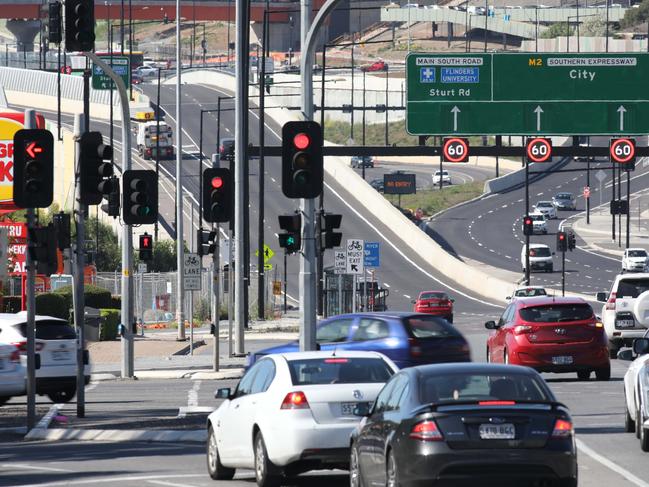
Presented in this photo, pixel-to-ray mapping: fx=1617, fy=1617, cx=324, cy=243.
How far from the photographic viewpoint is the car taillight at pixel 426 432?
13.3 meters

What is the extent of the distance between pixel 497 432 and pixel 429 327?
13.8 metres

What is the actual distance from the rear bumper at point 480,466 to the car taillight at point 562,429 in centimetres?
17

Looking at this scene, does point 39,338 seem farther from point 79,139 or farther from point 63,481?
point 63,481

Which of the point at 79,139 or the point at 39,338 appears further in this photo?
the point at 39,338

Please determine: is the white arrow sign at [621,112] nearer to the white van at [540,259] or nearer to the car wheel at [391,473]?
the white van at [540,259]

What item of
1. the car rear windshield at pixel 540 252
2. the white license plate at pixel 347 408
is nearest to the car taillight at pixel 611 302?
the white license plate at pixel 347 408

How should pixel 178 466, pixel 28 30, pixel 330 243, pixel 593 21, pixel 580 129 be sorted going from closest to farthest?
1. pixel 178 466
2. pixel 330 243
3. pixel 580 129
4. pixel 28 30
5. pixel 593 21

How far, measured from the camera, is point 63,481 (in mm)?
17328

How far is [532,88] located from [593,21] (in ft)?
485

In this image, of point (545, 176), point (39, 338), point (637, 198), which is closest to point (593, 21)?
point (545, 176)

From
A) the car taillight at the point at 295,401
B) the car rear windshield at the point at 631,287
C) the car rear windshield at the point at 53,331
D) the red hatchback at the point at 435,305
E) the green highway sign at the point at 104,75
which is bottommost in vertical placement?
the red hatchback at the point at 435,305

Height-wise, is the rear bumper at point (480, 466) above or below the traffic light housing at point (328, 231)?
below

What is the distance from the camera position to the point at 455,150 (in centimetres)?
5331

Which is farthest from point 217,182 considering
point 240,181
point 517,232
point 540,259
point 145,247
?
point 517,232
